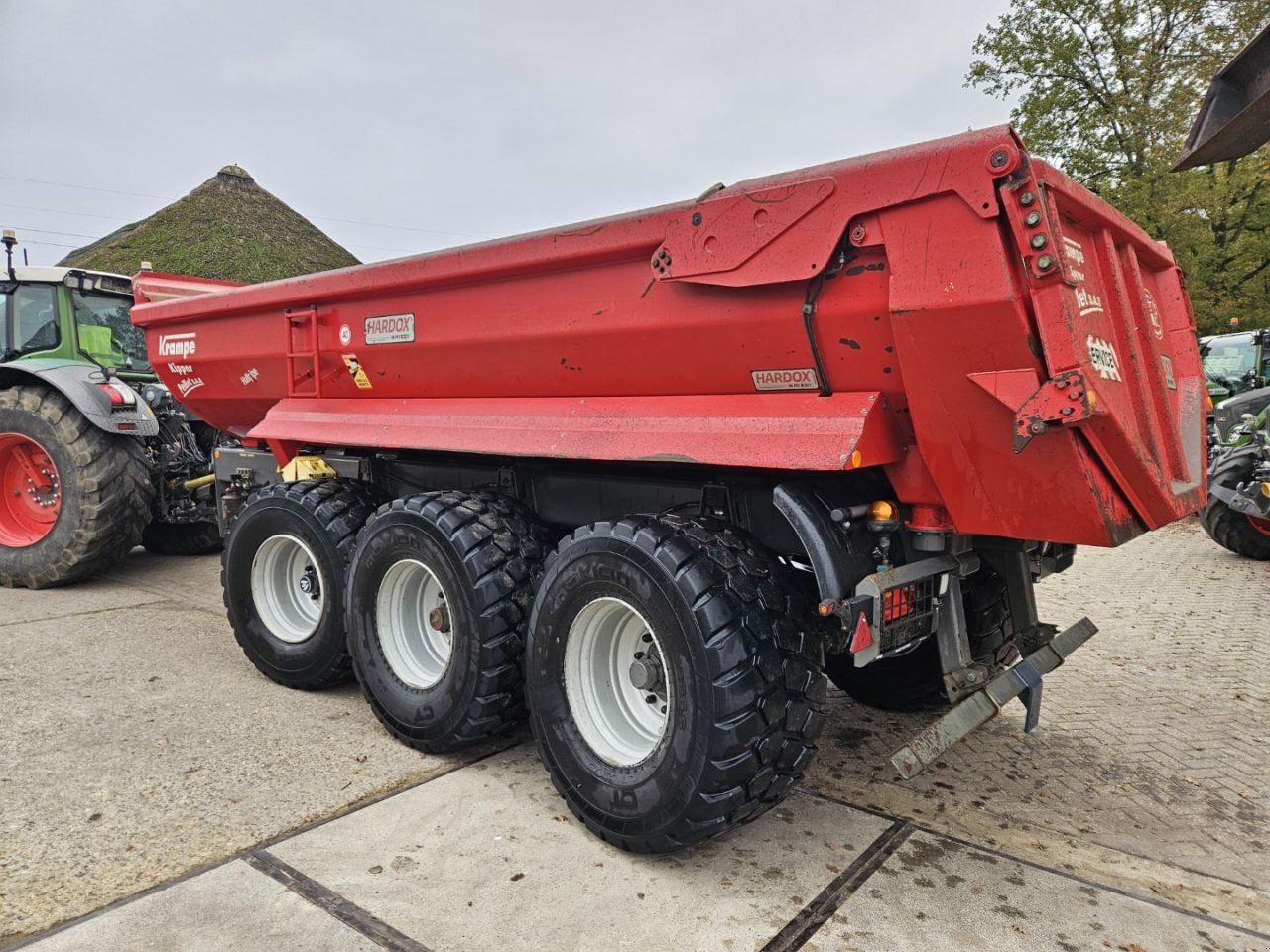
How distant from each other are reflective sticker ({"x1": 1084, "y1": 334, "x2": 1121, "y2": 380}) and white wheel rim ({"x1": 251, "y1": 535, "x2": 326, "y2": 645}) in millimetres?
3547

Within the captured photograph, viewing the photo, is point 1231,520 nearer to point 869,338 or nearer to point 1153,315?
point 1153,315

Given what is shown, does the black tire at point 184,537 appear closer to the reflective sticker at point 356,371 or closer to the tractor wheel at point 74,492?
the tractor wheel at point 74,492

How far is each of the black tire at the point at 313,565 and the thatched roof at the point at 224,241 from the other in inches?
854

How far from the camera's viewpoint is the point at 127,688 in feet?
13.4

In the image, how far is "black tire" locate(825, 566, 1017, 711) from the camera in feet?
11.0

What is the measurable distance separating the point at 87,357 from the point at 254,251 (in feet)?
70.4

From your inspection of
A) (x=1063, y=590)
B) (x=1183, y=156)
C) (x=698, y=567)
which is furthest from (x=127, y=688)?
(x=1063, y=590)

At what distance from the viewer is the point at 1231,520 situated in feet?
24.7

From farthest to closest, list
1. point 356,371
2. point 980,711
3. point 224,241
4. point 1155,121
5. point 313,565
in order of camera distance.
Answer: point 224,241 → point 1155,121 → point 313,565 → point 356,371 → point 980,711

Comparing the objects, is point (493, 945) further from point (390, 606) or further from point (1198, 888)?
point (1198, 888)

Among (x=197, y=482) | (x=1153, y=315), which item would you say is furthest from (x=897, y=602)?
(x=197, y=482)

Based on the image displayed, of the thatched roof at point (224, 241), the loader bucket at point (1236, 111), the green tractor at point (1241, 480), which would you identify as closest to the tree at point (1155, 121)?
the green tractor at point (1241, 480)

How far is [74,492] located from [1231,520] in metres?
9.23

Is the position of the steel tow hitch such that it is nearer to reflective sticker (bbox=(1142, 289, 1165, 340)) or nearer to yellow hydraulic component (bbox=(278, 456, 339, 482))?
reflective sticker (bbox=(1142, 289, 1165, 340))
